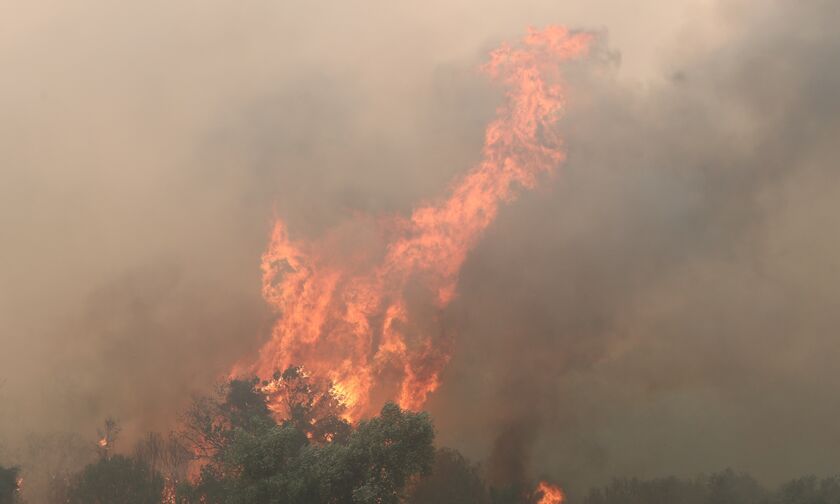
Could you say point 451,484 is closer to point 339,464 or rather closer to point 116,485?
point 116,485

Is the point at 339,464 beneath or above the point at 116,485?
beneath

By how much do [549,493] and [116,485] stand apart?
2677 inches

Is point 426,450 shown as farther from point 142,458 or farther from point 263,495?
point 142,458

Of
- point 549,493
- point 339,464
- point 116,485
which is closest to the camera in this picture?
point 339,464

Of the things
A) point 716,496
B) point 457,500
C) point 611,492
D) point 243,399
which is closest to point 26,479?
point 243,399

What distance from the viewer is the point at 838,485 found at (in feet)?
355

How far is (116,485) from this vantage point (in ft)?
293

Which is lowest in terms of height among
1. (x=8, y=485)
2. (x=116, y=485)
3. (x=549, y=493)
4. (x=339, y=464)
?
(x=339, y=464)

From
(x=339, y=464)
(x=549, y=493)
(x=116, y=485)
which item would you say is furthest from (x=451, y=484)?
(x=339, y=464)

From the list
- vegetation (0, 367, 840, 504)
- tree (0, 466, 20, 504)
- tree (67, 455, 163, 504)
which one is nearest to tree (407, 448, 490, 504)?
vegetation (0, 367, 840, 504)

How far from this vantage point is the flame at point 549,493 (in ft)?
359

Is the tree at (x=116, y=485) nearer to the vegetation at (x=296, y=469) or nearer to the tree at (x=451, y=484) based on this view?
the vegetation at (x=296, y=469)

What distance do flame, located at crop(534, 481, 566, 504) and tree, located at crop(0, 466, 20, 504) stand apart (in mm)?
76032

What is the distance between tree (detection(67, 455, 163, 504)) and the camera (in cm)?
8812
